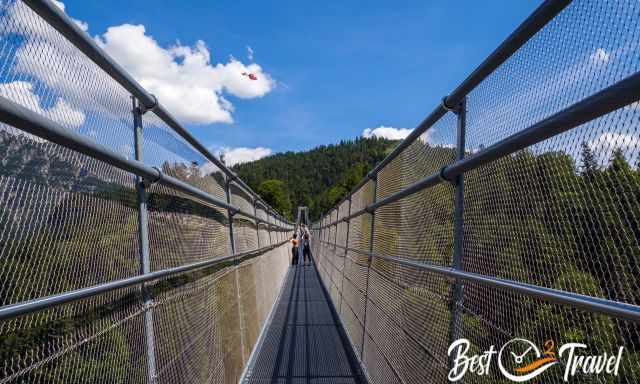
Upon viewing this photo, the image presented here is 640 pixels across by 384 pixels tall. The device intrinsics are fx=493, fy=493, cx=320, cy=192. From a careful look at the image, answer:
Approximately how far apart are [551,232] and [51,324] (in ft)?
4.95

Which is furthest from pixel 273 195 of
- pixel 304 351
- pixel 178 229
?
pixel 178 229

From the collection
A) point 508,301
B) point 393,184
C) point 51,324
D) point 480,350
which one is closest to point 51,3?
point 51,324

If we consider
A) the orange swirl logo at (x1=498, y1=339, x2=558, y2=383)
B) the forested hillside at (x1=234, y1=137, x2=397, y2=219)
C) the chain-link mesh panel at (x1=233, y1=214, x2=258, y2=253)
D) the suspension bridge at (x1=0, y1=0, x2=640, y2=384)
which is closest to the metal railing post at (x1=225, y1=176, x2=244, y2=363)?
the chain-link mesh panel at (x1=233, y1=214, x2=258, y2=253)

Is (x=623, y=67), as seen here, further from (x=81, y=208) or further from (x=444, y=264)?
(x=81, y=208)

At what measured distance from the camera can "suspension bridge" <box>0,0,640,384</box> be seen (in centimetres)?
123

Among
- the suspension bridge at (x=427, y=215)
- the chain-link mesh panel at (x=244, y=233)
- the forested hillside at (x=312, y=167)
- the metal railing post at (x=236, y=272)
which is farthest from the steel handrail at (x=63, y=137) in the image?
the forested hillside at (x=312, y=167)

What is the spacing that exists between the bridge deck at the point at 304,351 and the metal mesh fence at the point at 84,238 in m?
1.84

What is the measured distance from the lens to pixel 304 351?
575cm

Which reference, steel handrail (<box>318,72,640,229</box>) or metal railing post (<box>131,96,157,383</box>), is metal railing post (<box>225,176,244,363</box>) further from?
steel handrail (<box>318,72,640,229</box>)

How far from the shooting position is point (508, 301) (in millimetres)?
1674

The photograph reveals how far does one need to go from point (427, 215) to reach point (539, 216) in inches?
51.4

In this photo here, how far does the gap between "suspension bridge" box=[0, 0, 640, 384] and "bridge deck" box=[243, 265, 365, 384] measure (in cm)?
165

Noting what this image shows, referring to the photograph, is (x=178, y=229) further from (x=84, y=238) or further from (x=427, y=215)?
(x=427, y=215)

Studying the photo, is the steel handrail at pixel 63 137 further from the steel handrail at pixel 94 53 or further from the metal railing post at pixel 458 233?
the metal railing post at pixel 458 233
